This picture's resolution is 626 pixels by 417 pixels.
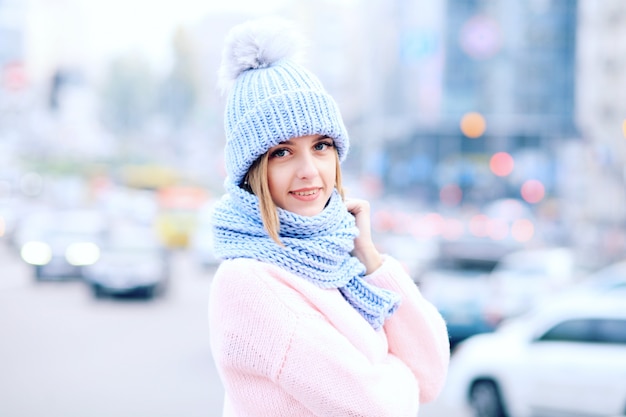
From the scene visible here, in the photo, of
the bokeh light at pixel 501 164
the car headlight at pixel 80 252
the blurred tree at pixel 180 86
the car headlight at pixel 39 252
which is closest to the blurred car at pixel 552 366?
the car headlight at pixel 80 252

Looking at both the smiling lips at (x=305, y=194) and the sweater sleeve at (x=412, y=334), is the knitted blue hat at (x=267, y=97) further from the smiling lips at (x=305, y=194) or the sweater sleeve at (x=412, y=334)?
the sweater sleeve at (x=412, y=334)

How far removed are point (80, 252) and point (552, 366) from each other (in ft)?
43.1

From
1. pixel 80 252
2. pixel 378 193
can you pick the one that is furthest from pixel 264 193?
pixel 378 193

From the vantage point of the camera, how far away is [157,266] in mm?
16156

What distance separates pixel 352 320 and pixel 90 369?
932 centimetres

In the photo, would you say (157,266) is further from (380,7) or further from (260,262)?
(380,7)

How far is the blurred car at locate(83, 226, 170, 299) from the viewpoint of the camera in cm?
1582

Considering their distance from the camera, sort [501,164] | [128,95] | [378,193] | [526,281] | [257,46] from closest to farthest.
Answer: [257,46] < [526,281] < [501,164] < [378,193] < [128,95]

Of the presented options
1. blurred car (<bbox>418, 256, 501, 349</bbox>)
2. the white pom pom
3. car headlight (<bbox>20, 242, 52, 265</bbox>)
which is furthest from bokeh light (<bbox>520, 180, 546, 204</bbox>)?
the white pom pom

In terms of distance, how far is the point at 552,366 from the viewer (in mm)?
7695

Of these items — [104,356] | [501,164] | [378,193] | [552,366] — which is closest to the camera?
[552,366]

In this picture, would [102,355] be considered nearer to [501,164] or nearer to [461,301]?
[461,301]

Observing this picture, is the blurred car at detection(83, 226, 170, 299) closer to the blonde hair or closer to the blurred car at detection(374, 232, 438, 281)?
the blurred car at detection(374, 232, 438, 281)

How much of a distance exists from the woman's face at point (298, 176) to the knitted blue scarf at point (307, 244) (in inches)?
1.5
